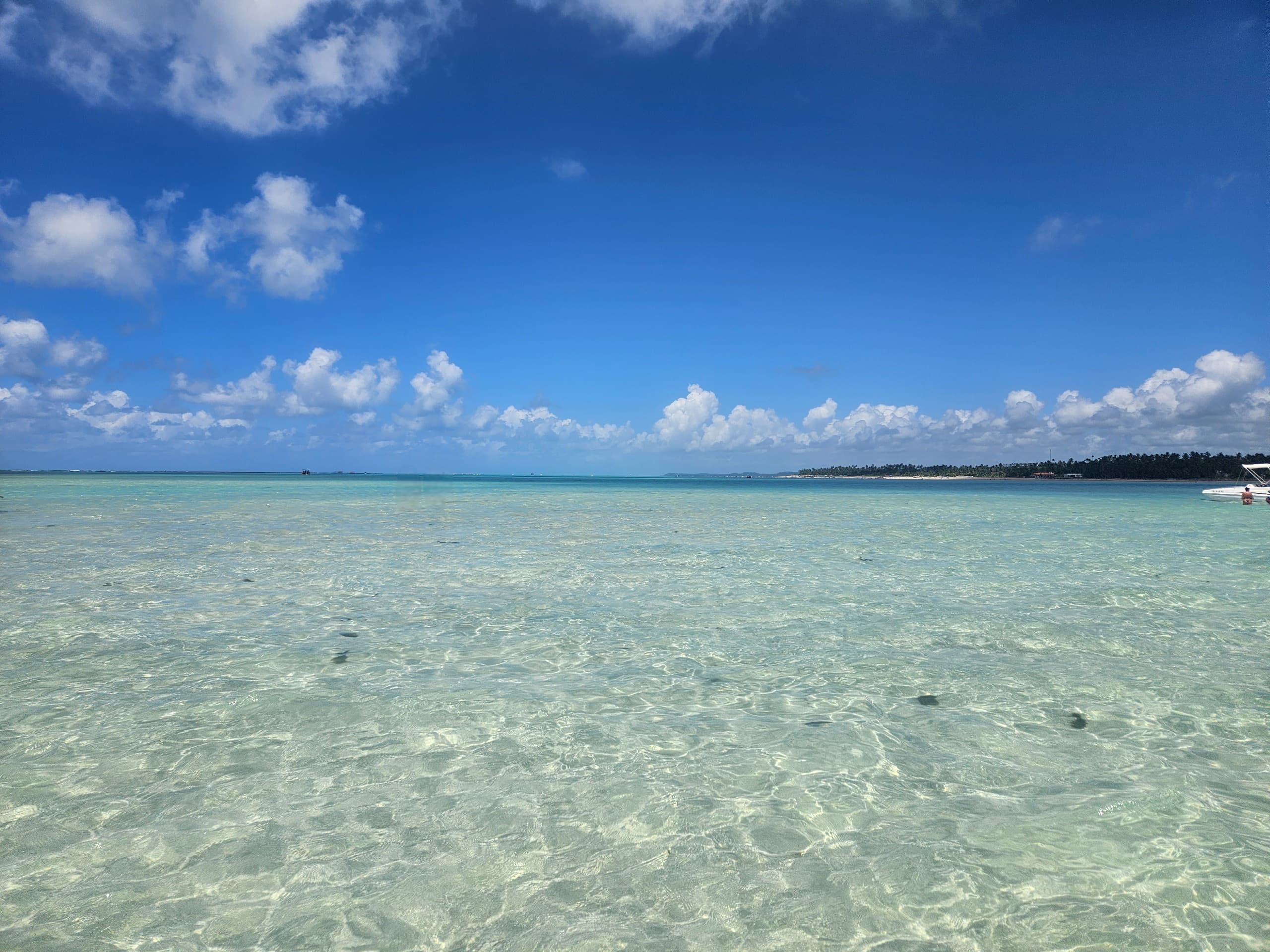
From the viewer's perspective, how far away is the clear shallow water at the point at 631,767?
11.1 ft

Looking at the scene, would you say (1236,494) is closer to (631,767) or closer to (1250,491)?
(1250,491)

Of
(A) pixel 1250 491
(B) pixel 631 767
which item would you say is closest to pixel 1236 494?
(A) pixel 1250 491

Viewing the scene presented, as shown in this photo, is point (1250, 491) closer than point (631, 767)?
No

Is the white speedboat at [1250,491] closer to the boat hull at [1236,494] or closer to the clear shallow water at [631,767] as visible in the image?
Answer: the boat hull at [1236,494]

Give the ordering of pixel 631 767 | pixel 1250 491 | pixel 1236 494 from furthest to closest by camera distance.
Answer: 1. pixel 1236 494
2. pixel 1250 491
3. pixel 631 767

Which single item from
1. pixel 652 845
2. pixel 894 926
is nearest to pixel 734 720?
pixel 652 845

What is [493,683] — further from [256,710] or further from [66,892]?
[66,892]

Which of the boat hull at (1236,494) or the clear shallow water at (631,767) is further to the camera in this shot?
the boat hull at (1236,494)

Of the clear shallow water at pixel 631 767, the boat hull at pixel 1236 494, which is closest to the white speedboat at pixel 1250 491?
the boat hull at pixel 1236 494

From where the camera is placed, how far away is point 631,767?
16.5 ft

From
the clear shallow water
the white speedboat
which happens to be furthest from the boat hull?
the clear shallow water

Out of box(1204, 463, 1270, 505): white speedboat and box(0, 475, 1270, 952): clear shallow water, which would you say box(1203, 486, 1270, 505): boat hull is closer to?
box(1204, 463, 1270, 505): white speedboat

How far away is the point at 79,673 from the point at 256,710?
2.55m

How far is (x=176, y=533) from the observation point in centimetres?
2109
